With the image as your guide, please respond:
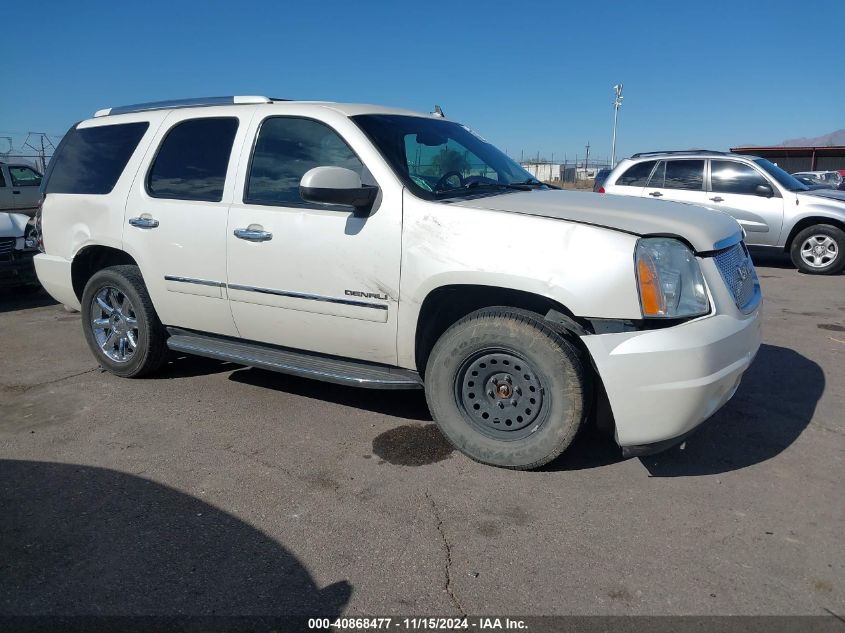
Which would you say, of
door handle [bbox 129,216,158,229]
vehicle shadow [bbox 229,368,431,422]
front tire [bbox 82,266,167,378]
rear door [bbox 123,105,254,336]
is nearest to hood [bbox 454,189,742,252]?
vehicle shadow [bbox 229,368,431,422]

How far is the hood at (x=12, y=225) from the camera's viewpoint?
7.95m

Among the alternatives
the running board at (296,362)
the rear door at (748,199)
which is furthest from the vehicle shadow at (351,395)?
the rear door at (748,199)

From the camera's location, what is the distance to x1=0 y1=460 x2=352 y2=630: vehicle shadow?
2.53 meters

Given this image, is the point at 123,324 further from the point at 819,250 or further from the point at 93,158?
the point at 819,250

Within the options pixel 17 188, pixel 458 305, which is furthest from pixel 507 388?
pixel 17 188

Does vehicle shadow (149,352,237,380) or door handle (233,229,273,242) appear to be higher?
door handle (233,229,273,242)

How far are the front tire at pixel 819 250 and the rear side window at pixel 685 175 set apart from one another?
5.48 feet

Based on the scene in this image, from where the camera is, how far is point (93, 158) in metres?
5.11

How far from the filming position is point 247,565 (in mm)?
2775

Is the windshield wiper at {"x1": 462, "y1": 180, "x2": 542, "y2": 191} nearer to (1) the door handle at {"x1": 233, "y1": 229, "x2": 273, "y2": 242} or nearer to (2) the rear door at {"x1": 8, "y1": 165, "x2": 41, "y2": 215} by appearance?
(1) the door handle at {"x1": 233, "y1": 229, "x2": 273, "y2": 242}

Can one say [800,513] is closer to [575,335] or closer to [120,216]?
[575,335]

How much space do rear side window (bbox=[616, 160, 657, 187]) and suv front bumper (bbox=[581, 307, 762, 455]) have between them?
8.13 metres

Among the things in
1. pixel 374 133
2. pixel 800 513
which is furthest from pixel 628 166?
pixel 800 513

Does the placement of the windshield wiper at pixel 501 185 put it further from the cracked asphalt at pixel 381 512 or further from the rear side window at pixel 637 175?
the rear side window at pixel 637 175
